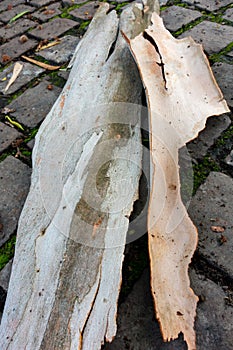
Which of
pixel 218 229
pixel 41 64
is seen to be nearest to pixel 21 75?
pixel 41 64

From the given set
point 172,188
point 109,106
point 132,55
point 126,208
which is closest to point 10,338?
point 126,208

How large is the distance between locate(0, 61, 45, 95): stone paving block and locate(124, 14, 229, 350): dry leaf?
0.90m

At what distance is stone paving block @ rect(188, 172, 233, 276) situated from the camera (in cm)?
170

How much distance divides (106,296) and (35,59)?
2141mm

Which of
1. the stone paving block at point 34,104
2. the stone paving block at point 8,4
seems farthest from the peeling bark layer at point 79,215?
the stone paving block at point 8,4

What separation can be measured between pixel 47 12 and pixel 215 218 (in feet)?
8.50

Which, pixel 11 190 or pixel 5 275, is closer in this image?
pixel 5 275

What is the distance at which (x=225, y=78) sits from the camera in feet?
8.38

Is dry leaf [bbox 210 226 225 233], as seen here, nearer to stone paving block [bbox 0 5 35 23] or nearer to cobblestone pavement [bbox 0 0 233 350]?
cobblestone pavement [bbox 0 0 233 350]

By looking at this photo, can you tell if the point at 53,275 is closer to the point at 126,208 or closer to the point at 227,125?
the point at 126,208

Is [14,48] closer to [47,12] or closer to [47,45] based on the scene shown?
[47,45]

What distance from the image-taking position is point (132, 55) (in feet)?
7.36

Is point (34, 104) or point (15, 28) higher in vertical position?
point (15, 28)

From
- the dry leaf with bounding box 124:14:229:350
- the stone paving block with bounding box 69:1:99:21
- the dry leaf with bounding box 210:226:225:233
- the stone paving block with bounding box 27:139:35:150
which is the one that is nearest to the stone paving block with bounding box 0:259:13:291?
the dry leaf with bounding box 124:14:229:350
